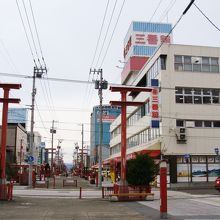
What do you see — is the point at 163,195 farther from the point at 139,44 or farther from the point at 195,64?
the point at 139,44

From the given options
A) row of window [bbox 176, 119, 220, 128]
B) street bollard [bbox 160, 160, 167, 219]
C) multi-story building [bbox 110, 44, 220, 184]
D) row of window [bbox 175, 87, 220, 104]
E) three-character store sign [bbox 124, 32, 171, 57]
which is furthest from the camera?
three-character store sign [bbox 124, 32, 171, 57]

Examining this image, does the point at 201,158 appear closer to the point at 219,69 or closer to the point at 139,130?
the point at 219,69

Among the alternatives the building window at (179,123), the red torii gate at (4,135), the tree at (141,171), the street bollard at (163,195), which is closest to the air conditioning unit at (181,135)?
the building window at (179,123)

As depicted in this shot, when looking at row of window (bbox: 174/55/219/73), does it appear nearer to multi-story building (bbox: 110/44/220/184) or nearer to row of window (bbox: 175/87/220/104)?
multi-story building (bbox: 110/44/220/184)

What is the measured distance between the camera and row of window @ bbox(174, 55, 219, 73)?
47406 mm

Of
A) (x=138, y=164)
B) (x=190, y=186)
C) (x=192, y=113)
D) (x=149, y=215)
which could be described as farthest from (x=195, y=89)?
(x=149, y=215)

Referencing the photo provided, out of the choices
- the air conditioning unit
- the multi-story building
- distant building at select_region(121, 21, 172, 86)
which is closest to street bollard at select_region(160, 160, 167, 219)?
the multi-story building

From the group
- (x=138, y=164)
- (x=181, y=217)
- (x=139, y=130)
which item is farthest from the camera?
(x=139, y=130)

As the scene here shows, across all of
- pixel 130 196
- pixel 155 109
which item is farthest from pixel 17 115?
pixel 130 196

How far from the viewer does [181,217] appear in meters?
17.9

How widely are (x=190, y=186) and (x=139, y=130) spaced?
47.7 feet

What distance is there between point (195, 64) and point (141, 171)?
22332mm

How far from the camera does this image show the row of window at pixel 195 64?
4741 centimetres

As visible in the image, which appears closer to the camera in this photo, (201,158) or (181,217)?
(181,217)
